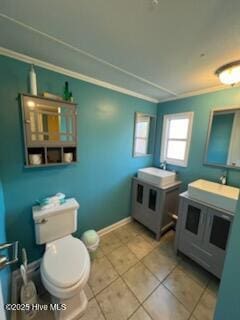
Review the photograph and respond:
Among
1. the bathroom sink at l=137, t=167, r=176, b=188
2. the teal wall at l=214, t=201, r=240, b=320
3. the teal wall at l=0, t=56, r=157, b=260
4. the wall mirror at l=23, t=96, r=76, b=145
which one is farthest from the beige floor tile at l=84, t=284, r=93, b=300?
the wall mirror at l=23, t=96, r=76, b=145

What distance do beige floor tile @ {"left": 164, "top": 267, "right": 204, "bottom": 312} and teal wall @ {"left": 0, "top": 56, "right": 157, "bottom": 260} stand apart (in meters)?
1.09

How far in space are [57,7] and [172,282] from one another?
8.24 feet

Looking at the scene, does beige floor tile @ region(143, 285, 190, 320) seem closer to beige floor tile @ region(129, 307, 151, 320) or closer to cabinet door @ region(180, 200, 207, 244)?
beige floor tile @ region(129, 307, 151, 320)

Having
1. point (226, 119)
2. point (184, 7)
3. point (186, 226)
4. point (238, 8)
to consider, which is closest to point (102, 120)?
point (184, 7)

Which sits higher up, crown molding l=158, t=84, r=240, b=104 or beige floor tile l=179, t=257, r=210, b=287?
crown molding l=158, t=84, r=240, b=104

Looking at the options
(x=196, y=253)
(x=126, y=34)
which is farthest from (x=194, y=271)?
(x=126, y=34)

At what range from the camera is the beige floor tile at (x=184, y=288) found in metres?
1.35

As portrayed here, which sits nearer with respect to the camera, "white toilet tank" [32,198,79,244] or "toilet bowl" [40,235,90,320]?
"toilet bowl" [40,235,90,320]

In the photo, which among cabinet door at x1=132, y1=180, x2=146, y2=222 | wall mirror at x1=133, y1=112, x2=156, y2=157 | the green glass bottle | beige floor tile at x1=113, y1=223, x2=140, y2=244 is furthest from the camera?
wall mirror at x1=133, y1=112, x2=156, y2=157

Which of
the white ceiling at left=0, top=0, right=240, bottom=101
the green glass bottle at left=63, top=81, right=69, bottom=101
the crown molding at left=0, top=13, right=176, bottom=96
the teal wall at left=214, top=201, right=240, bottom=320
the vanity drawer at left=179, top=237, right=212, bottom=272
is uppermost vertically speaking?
the white ceiling at left=0, top=0, right=240, bottom=101

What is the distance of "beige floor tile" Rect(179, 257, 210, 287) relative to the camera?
5.13ft

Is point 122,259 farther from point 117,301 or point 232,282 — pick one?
point 232,282

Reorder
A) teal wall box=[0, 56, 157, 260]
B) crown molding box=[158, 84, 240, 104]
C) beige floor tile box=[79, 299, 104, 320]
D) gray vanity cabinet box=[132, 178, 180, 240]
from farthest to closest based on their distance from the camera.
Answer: gray vanity cabinet box=[132, 178, 180, 240], crown molding box=[158, 84, 240, 104], teal wall box=[0, 56, 157, 260], beige floor tile box=[79, 299, 104, 320]

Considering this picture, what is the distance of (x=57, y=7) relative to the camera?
2.77ft
